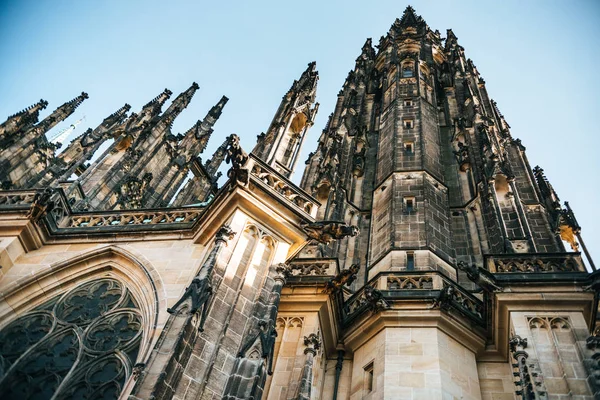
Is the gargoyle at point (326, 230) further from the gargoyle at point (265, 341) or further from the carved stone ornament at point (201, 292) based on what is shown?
the gargoyle at point (265, 341)

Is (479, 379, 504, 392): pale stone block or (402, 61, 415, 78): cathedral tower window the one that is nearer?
(479, 379, 504, 392): pale stone block

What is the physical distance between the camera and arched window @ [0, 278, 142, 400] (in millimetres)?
8148

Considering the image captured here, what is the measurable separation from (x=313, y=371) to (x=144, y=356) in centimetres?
298

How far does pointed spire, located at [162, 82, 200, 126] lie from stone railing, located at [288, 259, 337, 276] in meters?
14.1

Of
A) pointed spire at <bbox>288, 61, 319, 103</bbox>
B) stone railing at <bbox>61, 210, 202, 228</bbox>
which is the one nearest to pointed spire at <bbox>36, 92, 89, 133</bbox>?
stone railing at <bbox>61, 210, 202, 228</bbox>

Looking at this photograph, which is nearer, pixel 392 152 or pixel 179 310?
pixel 179 310

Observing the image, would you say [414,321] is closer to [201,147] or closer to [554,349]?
[554,349]

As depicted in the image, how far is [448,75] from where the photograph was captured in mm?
26031

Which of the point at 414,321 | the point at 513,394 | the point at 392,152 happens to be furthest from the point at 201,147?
the point at 513,394

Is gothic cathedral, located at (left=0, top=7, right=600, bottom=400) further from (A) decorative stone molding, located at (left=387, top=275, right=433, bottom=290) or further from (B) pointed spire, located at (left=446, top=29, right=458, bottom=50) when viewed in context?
(B) pointed spire, located at (left=446, top=29, right=458, bottom=50)

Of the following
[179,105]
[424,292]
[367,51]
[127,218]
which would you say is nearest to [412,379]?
[424,292]

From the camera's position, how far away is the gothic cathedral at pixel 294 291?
25.7 feet

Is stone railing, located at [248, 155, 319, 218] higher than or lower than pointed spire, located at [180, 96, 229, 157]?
lower

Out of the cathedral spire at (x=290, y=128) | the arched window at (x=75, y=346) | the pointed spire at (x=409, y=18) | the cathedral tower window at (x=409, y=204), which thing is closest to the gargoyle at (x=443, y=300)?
the cathedral spire at (x=290, y=128)
